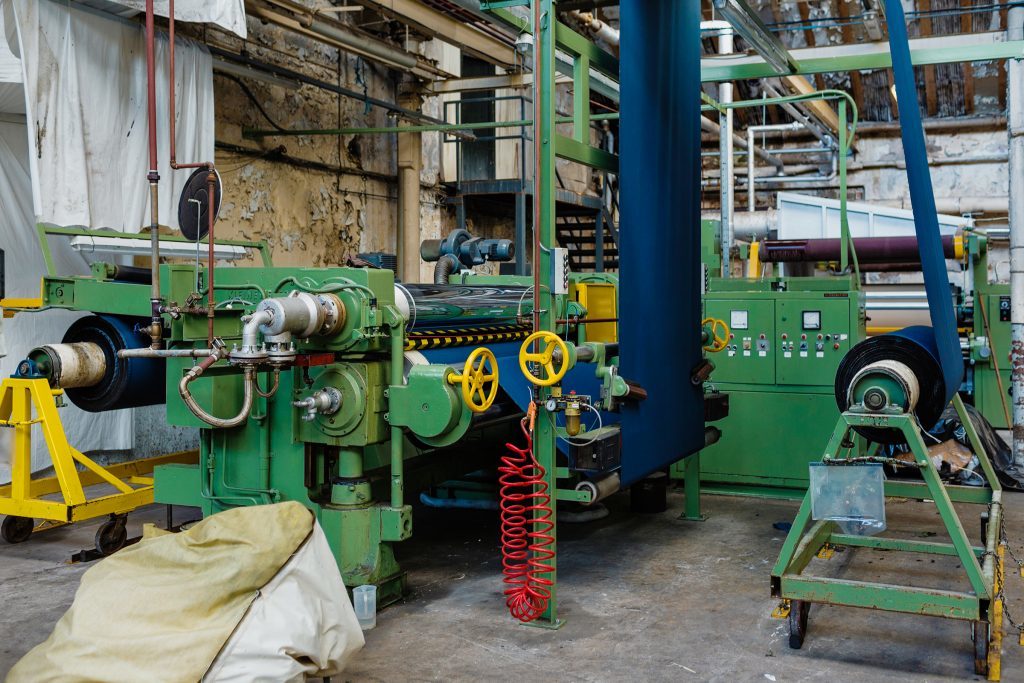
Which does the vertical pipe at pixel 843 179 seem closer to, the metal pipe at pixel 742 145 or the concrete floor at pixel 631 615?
the concrete floor at pixel 631 615

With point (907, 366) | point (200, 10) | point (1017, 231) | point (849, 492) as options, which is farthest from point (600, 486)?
point (1017, 231)

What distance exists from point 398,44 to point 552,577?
20.0ft

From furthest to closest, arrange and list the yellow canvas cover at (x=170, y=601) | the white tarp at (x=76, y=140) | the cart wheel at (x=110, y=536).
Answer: the white tarp at (x=76, y=140), the cart wheel at (x=110, y=536), the yellow canvas cover at (x=170, y=601)

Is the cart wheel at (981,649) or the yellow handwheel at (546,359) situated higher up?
the yellow handwheel at (546,359)

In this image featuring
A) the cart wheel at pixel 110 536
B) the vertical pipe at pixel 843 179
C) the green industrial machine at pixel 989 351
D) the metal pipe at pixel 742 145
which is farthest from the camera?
the metal pipe at pixel 742 145

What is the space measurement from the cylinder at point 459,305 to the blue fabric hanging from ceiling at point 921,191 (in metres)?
1.84

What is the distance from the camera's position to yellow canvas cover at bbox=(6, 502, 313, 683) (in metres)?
2.82

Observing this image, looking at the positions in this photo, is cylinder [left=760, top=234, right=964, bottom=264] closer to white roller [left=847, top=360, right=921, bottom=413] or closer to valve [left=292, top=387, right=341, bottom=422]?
white roller [left=847, top=360, right=921, bottom=413]

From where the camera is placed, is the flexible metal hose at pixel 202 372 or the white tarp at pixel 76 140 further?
the white tarp at pixel 76 140

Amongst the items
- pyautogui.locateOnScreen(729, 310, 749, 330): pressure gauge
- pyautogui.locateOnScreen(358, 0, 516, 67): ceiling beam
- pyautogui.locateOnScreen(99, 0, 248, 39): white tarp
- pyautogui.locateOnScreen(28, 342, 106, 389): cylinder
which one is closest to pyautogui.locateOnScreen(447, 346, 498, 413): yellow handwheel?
pyautogui.locateOnScreen(28, 342, 106, 389): cylinder

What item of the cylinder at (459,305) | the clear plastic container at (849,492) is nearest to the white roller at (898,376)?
the clear plastic container at (849,492)

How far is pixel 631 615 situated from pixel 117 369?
2.64m

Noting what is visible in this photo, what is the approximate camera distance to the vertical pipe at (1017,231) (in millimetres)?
6840

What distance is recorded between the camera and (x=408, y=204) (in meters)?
9.74
